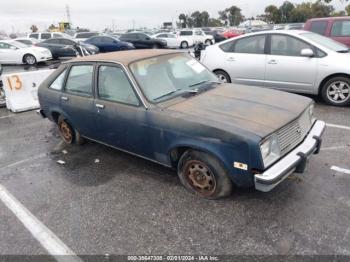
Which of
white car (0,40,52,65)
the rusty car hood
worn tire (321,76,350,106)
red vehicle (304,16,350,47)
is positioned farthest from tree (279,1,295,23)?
the rusty car hood

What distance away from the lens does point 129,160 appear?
4488mm

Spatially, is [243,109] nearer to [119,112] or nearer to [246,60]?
[119,112]

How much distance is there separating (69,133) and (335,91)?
17.0 feet

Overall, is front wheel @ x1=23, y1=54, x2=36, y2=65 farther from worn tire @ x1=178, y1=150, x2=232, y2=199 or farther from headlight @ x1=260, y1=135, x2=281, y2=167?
headlight @ x1=260, y1=135, x2=281, y2=167

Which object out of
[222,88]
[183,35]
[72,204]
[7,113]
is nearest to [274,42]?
[222,88]

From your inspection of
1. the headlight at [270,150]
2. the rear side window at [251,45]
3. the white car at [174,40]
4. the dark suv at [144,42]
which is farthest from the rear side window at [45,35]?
the headlight at [270,150]

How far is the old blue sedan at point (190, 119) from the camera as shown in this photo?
9.51 feet

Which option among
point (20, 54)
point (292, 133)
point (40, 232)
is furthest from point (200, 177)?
point (20, 54)

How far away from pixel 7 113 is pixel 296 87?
6804 millimetres

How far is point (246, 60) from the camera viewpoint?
700cm

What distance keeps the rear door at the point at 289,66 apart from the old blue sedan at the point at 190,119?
2.72 metres

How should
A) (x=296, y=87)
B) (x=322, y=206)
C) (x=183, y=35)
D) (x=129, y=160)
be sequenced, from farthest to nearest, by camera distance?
(x=183, y=35), (x=296, y=87), (x=129, y=160), (x=322, y=206)

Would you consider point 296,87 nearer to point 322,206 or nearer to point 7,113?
point 322,206

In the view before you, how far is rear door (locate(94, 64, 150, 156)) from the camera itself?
367 cm
